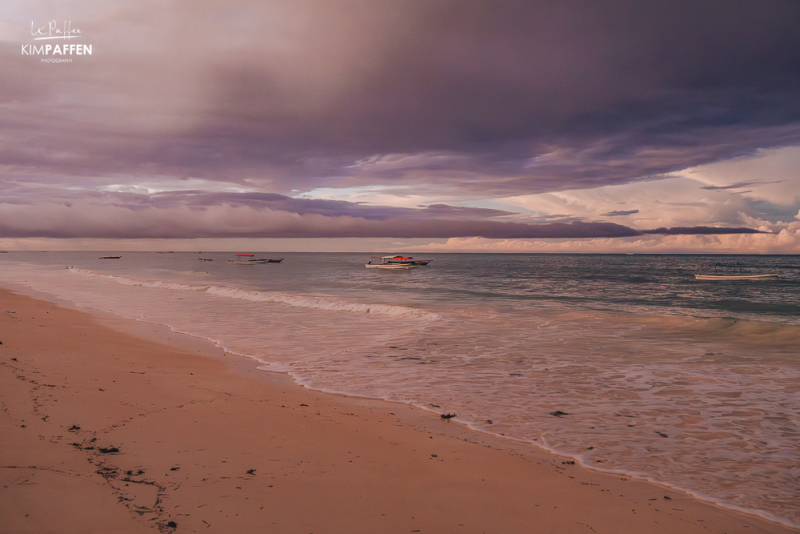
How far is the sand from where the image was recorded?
4586 mm

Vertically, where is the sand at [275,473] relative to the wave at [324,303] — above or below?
above

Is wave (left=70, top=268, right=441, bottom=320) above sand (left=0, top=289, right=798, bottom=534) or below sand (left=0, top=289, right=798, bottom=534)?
below

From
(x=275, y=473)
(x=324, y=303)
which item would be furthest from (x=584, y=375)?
(x=324, y=303)

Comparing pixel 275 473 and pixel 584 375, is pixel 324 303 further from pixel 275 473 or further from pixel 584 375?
pixel 275 473

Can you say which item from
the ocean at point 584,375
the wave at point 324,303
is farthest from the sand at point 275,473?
the wave at point 324,303

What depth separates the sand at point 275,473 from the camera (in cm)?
459

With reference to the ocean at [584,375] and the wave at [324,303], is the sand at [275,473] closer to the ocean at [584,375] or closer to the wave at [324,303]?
the ocean at [584,375]

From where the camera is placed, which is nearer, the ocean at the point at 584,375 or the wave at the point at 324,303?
the ocean at the point at 584,375

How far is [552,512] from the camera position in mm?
5227

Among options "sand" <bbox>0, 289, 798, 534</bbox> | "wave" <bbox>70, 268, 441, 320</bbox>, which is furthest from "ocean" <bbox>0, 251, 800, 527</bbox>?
"sand" <bbox>0, 289, 798, 534</bbox>

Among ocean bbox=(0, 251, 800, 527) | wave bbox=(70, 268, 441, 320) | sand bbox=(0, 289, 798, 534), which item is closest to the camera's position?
sand bbox=(0, 289, 798, 534)

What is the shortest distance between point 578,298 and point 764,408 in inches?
1273

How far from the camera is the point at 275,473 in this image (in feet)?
18.9

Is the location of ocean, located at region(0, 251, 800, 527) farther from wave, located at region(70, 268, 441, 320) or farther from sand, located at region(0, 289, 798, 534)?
sand, located at region(0, 289, 798, 534)
